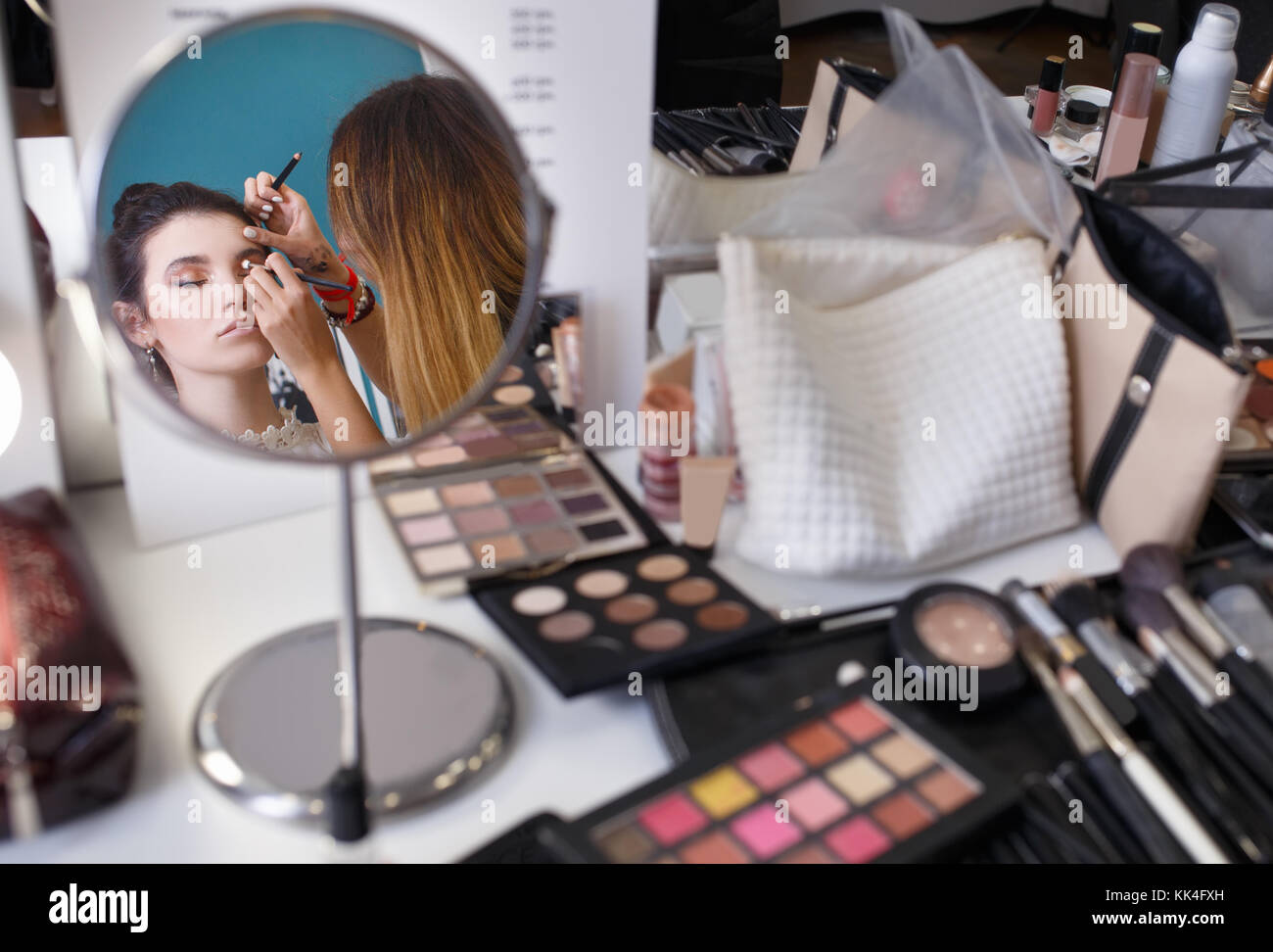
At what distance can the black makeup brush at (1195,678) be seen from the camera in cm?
55

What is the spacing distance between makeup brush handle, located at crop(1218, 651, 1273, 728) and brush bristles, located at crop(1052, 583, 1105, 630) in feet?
0.22

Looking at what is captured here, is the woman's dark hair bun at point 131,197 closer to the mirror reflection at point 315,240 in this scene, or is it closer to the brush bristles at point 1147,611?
the mirror reflection at point 315,240

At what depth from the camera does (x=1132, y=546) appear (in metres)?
0.69

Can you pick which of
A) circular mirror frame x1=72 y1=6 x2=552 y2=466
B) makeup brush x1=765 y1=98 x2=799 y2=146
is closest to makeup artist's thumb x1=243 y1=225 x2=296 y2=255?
circular mirror frame x1=72 y1=6 x2=552 y2=466

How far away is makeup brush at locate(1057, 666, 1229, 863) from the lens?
1.66 feet

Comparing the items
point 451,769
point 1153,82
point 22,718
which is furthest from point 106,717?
point 1153,82

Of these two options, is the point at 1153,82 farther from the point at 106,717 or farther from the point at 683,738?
the point at 106,717

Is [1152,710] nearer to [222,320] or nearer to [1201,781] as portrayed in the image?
[1201,781]

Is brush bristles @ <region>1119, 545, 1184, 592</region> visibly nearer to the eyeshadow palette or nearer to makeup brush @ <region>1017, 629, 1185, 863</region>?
A: makeup brush @ <region>1017, 629, 1185, 863</region>

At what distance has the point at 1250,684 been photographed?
0.56m

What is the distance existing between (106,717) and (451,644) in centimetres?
17

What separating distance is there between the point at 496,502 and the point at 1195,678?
39 centimetres

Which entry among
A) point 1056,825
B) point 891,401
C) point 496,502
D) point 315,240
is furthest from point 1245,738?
point 315,240

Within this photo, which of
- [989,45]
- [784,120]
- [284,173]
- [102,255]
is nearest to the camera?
[102,255]
